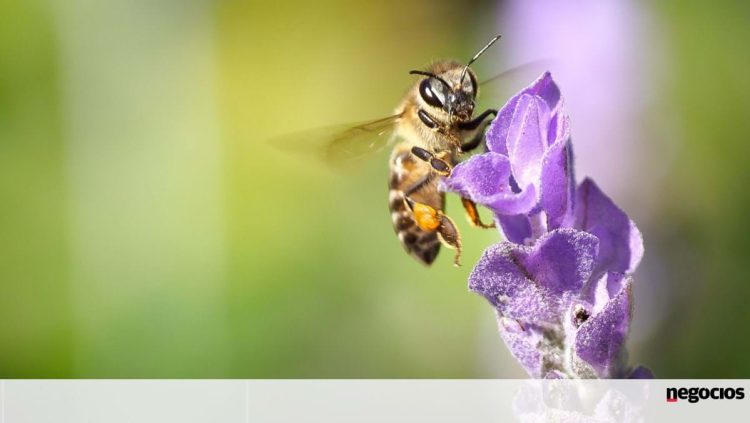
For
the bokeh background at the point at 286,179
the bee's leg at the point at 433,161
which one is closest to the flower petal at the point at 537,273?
the bee's leg at the point at 433,161

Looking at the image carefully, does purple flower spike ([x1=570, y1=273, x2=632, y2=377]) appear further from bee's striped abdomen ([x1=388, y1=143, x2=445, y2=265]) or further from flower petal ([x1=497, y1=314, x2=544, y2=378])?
bee's striped abdomen ([x1=388, y1=143, x2=445, y2=265])

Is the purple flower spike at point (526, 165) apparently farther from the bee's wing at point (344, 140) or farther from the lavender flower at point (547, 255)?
the bee's wing at point (344, 140)

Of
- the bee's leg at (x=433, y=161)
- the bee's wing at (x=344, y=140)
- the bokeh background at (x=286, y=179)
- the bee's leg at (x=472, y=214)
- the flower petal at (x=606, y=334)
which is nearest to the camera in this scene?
the flower petal at (x=606, y=334)

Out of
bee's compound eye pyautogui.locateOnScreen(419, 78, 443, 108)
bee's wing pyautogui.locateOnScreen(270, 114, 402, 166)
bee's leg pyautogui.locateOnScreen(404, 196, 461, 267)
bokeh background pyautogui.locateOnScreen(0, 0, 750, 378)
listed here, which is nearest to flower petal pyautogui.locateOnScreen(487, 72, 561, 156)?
bee's leg pyautogui.locateOnScreen(404, 196, 461, 267)

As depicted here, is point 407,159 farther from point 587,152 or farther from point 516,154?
point 587,152

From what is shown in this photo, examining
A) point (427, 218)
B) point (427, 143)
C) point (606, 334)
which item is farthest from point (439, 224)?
point (606, 334)

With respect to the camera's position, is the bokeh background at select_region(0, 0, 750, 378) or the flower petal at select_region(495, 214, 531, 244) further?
the bokeh background at select_region(0, 0, 750, 378)
